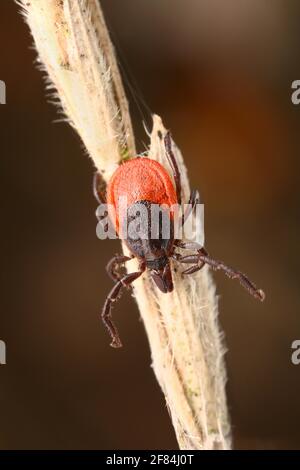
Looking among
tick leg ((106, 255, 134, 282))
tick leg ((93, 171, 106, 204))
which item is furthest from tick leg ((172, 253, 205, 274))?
tick leg ((93, 171, 106, 204))

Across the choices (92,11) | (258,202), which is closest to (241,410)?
(258,202)

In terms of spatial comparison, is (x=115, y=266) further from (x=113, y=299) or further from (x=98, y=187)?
(x=98, y=187)

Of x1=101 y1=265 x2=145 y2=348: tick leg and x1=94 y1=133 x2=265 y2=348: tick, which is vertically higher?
x1=94 y1=133 x2=265 y2=348: tick
